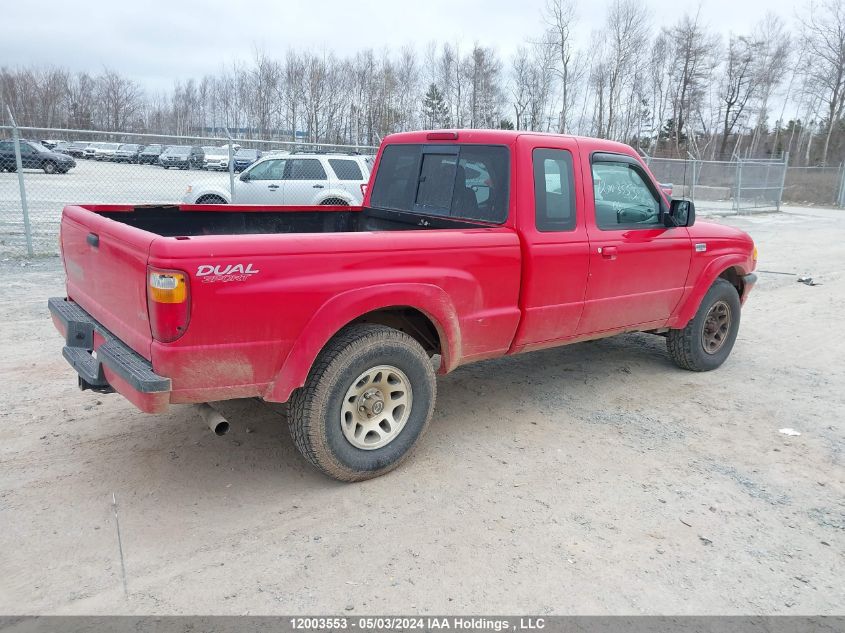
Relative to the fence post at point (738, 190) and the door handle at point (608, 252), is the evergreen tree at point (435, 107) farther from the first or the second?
the door handle at point (608, 252)

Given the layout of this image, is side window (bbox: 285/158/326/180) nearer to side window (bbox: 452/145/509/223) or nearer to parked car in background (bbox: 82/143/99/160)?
side window (bbox: 452/145/509/223)

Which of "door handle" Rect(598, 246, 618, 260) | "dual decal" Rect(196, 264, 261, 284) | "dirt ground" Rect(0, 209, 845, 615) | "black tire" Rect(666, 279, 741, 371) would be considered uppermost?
"dual decal" Rect(196, 264, 261, 284)

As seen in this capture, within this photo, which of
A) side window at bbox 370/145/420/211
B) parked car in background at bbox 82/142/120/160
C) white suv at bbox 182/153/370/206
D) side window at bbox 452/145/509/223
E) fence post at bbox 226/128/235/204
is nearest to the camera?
side window at bbox 452/145/509/223

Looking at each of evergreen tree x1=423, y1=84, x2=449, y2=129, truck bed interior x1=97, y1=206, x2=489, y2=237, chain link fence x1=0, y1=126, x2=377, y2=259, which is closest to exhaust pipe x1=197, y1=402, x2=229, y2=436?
truck bed interior x1=97, y1=206, x2=489, y2=237

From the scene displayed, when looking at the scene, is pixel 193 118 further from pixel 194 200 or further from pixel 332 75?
pixel 194 200

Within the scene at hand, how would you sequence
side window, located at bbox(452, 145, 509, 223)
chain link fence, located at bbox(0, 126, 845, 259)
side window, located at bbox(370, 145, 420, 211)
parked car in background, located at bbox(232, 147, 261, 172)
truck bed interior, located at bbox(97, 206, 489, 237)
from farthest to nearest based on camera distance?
parked car in background, located at bbox(232, 147, 261, 172), chain link fence, located at bbox(0, 126, 845, 259), side window, located at bbox(370, 145, 420, 211), truck bed interior, located at bbox(97, 206, 489, 237), side window, located at bbox(452, 145, 509, 223)

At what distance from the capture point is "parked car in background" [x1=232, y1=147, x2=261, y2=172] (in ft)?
97.8

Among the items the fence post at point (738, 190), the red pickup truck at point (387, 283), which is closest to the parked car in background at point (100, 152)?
the fence post at point (738, 190)

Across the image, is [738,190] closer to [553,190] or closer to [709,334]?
[709,334]

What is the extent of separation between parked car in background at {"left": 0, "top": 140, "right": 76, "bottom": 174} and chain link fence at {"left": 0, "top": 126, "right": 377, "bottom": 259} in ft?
0.14

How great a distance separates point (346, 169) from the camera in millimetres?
12914

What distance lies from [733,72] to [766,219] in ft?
137

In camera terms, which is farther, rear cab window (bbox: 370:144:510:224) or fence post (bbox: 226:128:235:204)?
fence post (bbox: 226:128:235:204)

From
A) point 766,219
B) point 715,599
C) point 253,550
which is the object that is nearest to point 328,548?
point 253,550
